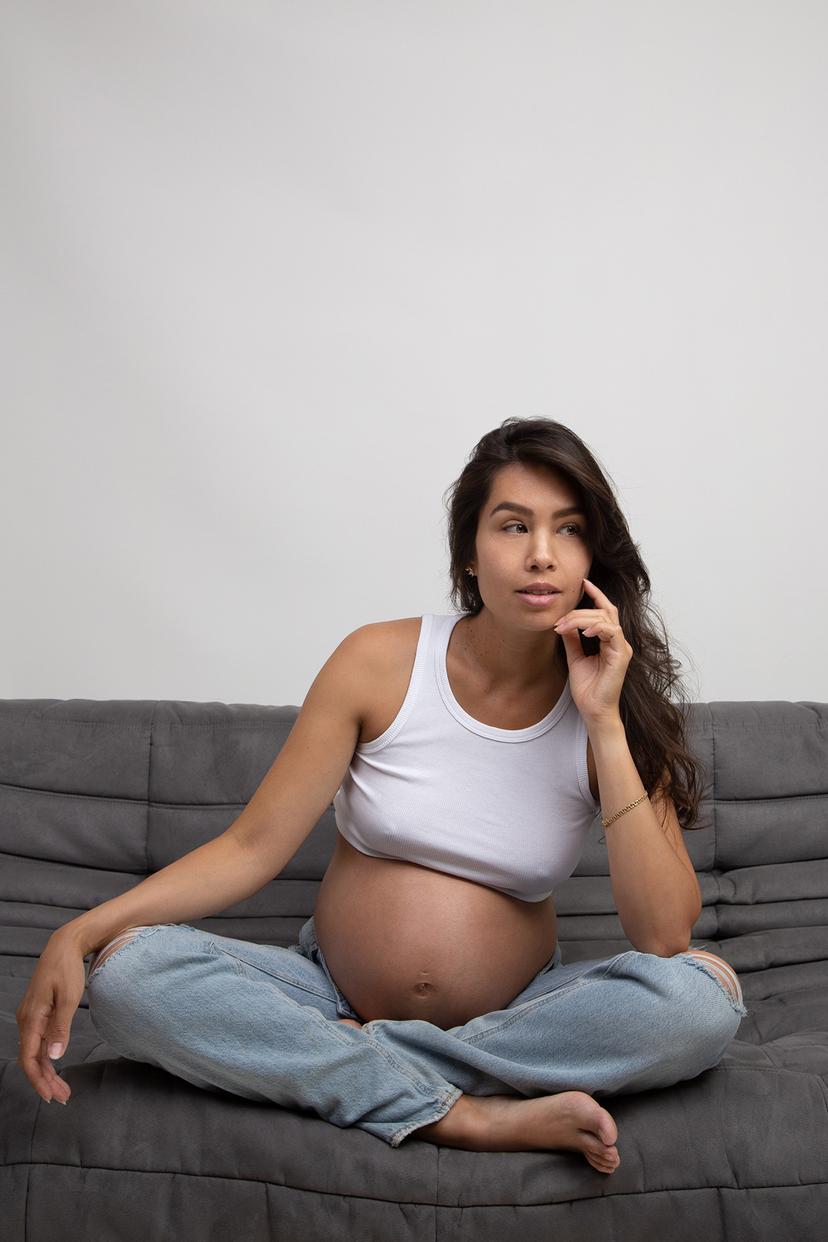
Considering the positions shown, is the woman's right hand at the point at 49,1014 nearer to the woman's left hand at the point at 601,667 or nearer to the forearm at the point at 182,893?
the forearm at the point at 182,893

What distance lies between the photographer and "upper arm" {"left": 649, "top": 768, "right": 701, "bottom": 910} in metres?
1.78

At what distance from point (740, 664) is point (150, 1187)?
6.87ft

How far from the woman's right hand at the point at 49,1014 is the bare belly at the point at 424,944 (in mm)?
445

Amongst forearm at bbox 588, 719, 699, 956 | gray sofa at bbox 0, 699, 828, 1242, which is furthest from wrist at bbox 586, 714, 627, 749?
gray sofa at bbox 0, 699, 828, 1242

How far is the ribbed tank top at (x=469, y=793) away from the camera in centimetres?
177

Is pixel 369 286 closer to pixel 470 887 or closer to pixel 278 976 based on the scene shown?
pixel 470 887

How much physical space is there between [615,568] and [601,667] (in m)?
0.18

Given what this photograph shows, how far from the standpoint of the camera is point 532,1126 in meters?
1.45

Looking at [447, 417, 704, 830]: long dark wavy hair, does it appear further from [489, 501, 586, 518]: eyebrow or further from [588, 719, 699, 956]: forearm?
[588, 719, 699, 956]: forearm

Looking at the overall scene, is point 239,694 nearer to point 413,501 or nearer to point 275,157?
point 413,501

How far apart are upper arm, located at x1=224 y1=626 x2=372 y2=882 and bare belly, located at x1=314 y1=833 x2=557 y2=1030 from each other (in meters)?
0.14

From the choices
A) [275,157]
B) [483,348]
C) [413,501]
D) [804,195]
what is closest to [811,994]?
[413,501]

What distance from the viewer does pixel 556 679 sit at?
6.32ft

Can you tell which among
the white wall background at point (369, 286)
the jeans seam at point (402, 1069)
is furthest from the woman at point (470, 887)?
the white wall background at point (369, 286)
